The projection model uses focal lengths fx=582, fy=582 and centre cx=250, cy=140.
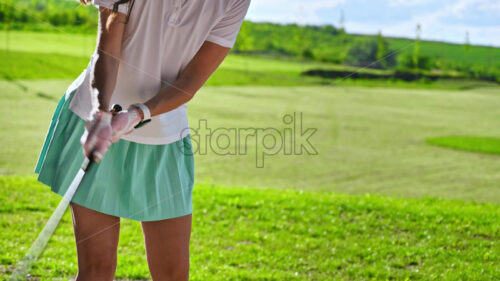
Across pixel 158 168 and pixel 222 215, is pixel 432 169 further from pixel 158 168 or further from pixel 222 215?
pixel 158 168

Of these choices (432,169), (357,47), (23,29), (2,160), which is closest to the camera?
(2,160)

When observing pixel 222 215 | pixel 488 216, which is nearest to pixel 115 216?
pixel 222 215

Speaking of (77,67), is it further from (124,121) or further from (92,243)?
(124,121)

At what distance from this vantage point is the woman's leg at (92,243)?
209 centimetres

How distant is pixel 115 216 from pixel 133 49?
2.05 ft

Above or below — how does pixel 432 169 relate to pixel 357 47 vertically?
below

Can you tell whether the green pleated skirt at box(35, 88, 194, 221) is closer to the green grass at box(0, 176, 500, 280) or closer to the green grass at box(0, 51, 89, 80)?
the green grass at box(0, 176, 500, 280)

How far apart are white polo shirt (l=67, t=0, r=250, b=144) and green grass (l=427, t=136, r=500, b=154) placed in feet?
37.8

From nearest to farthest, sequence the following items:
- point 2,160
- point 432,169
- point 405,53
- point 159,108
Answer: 1. point 159,108
2. point 2,160
3. point 432,169
4. point 405,53

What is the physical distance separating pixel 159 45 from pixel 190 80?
162 mm

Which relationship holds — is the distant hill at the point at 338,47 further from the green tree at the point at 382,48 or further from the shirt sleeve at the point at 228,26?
the shirt sleeve at the point at 228,26

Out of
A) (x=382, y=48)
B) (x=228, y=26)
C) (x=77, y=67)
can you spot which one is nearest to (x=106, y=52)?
(x=228, y=26)

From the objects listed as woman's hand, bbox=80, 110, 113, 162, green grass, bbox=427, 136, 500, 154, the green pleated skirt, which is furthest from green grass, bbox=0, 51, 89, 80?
woman's hand, bbox=80, 110, 113, 162

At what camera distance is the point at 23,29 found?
25.1 metres
